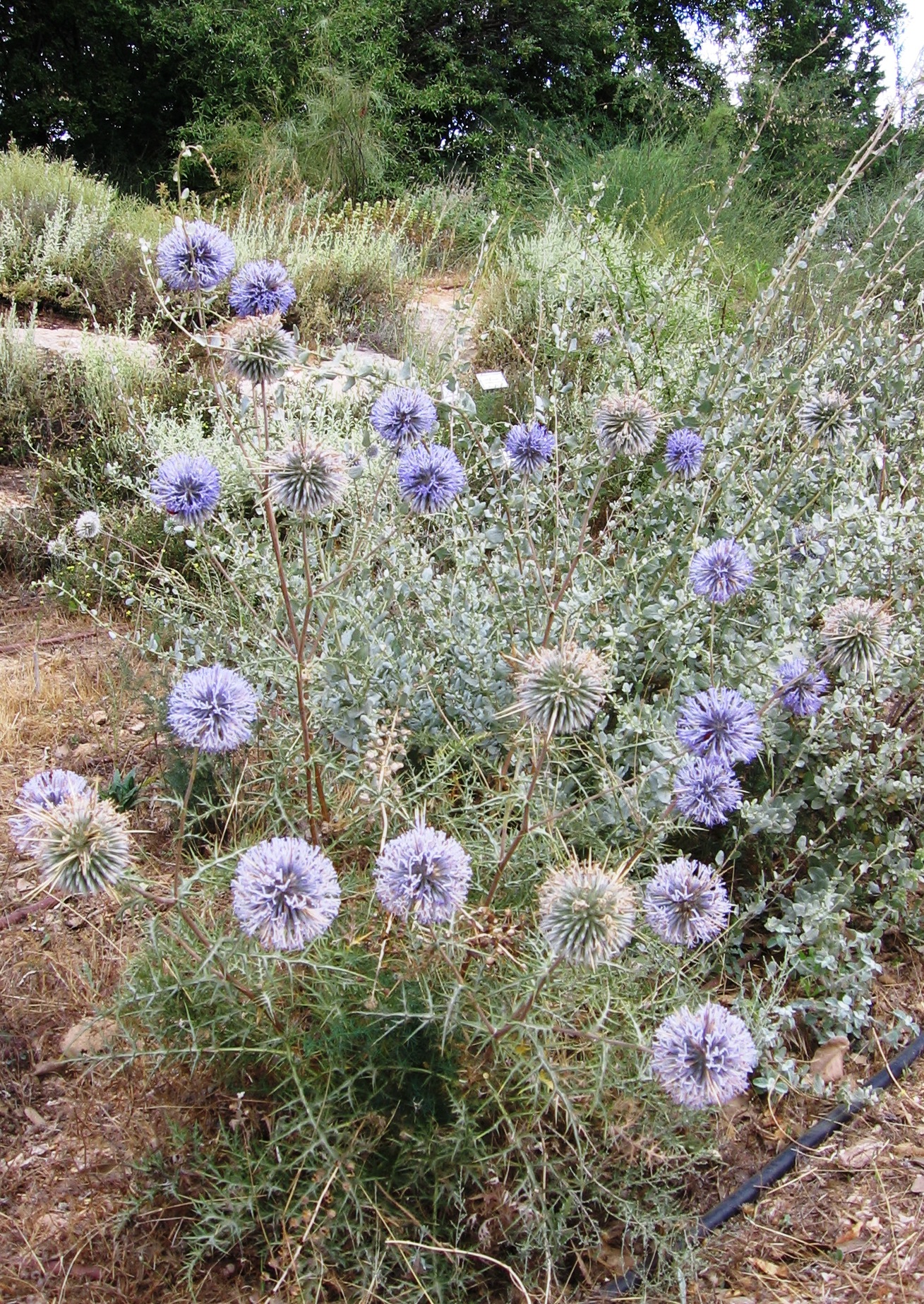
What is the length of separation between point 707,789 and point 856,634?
410 millimetres

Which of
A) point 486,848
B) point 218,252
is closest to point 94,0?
point 218,252

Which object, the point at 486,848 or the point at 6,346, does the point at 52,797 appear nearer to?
the point at 486,848

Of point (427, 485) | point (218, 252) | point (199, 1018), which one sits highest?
point (218, 252)

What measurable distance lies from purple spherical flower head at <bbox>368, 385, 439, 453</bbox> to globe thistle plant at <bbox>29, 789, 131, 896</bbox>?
948mm

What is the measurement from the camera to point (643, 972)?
182cm

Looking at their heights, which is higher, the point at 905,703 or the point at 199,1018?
the point at 905,703

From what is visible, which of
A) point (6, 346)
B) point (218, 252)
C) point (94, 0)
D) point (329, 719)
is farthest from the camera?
point (94, 0)

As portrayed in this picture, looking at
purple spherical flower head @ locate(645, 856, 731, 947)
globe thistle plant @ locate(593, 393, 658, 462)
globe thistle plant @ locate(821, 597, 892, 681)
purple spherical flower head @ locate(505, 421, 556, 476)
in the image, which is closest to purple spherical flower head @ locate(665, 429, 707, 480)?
purple spherical flower head @ locate(505, 421, 556, 476)

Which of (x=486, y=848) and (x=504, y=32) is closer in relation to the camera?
(x=486, y=848)

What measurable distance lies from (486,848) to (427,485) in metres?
0.70

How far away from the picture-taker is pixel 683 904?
154cm

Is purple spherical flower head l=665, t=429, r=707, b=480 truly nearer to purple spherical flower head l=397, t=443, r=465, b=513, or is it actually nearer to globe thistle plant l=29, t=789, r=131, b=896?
purple spherical flower head l=397, t=443, r=465, b=513

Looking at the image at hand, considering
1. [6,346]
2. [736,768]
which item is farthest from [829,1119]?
[6,346]

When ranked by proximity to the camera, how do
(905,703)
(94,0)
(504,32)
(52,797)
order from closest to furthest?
(52,797) → (905,703) → (94,0) → (504,32)
